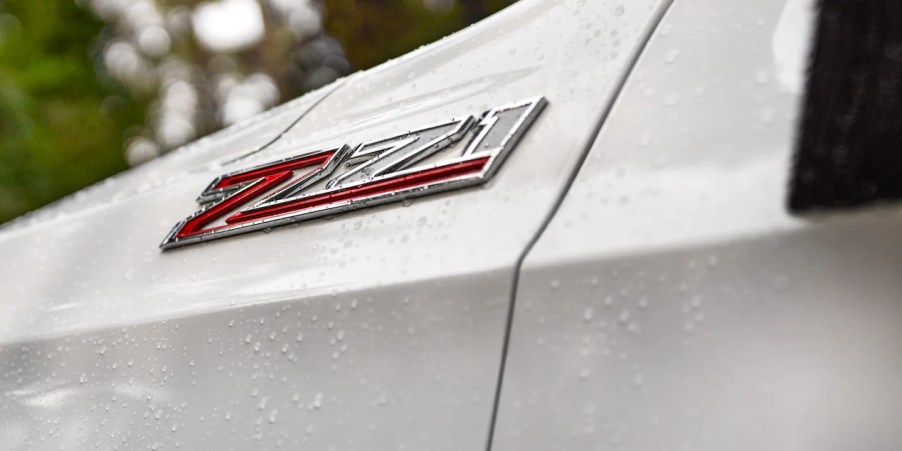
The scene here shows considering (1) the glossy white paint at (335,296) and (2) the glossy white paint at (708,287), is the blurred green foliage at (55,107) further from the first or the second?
(2) the glossy white paint at (708,287)

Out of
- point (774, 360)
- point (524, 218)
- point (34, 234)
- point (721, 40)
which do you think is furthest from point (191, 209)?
point (774, 360)

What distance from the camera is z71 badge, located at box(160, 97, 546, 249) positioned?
1.07 metres

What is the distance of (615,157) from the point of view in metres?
0.94

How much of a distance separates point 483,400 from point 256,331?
40 centimetres

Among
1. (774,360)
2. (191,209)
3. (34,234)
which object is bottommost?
(774,360)

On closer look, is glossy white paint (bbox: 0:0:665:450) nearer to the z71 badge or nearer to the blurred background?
the z71 badge

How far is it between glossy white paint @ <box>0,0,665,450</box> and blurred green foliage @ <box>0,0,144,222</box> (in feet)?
28.9

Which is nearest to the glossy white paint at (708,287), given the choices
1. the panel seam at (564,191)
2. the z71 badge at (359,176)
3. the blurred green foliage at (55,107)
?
the panel seam at (564,191)

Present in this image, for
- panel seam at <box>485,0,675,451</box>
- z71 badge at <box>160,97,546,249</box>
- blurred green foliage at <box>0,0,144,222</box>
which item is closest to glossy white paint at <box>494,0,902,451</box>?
panel seam at <box>485,0,675,451</box>

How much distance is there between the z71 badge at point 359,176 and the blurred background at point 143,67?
3266 mm

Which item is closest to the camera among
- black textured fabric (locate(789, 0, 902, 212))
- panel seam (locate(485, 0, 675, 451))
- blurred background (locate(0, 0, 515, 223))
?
black textured fabric (locate(789, 0, 902, 212))

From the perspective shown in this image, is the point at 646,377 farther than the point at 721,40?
No

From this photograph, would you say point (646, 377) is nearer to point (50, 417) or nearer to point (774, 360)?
point (774, 360)

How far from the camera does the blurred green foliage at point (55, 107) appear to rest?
9.76 m
